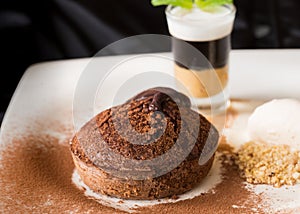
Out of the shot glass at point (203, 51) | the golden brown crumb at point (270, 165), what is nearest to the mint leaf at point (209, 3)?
the shot glass at point (203, 51)

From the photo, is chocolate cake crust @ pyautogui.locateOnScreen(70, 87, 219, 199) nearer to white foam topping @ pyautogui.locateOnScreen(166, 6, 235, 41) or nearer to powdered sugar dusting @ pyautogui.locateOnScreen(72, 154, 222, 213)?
powdered sugar dusting @ pyautogui.locateOnScreen(72, 154, 222, 213)

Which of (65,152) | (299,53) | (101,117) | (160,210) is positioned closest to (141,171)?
(160,210)

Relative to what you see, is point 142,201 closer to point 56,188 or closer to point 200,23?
point 56,188

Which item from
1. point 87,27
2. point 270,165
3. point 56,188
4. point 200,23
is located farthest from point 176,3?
point 87,27

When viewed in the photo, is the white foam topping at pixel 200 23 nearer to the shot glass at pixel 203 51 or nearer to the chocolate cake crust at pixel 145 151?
the shot glass at pixel 203 51

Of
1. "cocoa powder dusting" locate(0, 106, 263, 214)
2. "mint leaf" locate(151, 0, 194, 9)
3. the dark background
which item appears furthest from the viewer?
the dark background

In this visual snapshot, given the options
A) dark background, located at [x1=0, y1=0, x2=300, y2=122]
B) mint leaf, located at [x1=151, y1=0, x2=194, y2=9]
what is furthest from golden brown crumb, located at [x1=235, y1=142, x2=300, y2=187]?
dark background, located at [x1=0, y1=0, x2=300, y2=122]
